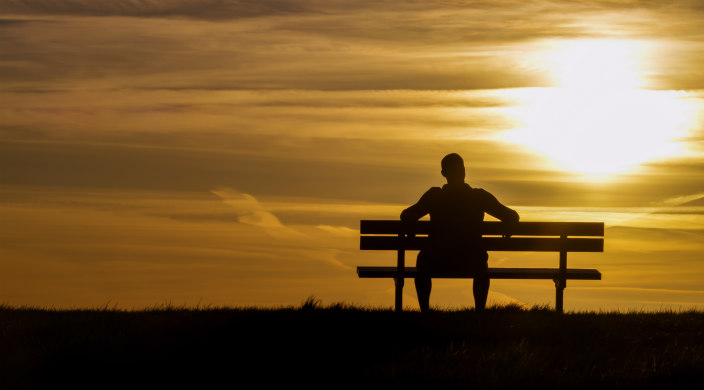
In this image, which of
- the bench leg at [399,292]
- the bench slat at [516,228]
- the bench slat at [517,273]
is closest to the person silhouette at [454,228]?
the bench slat at [516,228]

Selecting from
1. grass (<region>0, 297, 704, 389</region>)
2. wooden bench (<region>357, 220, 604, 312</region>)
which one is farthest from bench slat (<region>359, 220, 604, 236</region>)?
grass (<region>0, 297, 704, 389</region>)

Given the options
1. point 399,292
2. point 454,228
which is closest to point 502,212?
point 454,228

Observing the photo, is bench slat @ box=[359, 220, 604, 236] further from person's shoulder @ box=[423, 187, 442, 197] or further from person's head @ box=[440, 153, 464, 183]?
person's head @ box=[440, 153, 464, 183]

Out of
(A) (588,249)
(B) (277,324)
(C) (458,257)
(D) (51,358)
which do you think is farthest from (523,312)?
(D) (51,358)

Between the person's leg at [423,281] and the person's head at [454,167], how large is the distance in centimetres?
88

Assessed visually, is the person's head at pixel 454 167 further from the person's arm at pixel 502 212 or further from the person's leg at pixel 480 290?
the person's leg at pixel 480 290

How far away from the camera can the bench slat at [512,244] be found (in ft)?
34.6

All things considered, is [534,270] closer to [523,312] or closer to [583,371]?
[523,312]

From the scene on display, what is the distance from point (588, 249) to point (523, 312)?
5.81 ft

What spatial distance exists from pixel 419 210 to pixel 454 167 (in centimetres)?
62

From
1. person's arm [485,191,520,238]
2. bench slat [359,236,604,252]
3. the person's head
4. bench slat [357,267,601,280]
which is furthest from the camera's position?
bench slat [357,267,601,280]

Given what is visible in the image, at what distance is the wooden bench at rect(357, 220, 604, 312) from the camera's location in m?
10.5

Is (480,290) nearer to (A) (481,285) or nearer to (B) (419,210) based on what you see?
(A) (481,285)

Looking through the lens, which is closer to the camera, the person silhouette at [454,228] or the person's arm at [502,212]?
the person silhouette at [454,228]
